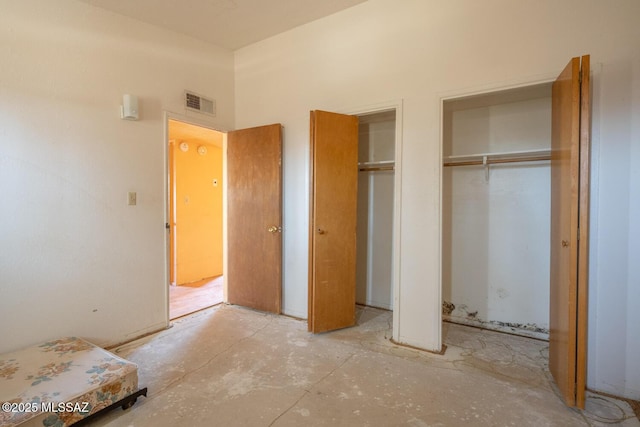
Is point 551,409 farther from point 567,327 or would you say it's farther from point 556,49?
point 556,49

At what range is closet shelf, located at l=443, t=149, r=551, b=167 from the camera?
275cm

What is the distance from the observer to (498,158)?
9.68 feet

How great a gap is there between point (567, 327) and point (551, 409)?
486 mm

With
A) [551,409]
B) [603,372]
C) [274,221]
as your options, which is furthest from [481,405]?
[274,221]

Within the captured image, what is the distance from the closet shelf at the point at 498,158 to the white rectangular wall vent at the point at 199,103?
247 centimetres

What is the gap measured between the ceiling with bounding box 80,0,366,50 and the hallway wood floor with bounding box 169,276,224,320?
Answer: 9.33 ft

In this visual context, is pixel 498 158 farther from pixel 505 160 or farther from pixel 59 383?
pixel 59 383

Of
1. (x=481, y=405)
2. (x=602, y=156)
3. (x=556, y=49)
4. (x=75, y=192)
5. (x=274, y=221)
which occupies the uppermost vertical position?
(x=556, y=49)

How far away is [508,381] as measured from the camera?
2.15 meters

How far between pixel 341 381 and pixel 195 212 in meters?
3.60

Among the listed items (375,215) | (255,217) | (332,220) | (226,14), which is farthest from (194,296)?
(226,14)

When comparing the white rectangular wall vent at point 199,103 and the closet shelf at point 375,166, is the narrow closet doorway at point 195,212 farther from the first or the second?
the closet shelf at point 375,166

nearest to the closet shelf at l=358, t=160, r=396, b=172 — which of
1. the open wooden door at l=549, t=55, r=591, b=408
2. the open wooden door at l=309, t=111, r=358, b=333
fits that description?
the open wooden door at l=309, t=111, r=358, b=333

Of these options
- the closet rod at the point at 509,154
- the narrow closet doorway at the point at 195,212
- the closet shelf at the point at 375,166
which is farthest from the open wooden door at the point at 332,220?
the narrow closet doorway at the point at 195,212
